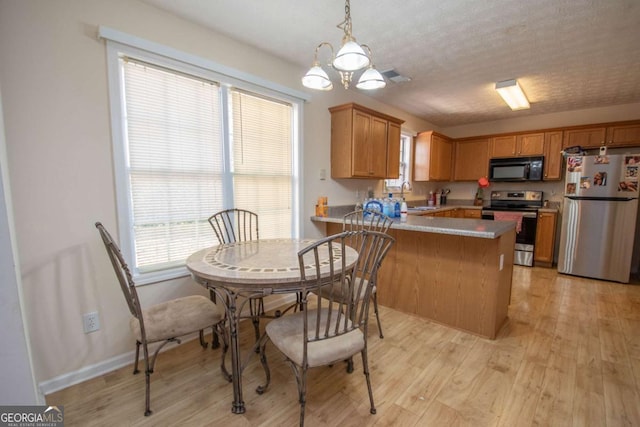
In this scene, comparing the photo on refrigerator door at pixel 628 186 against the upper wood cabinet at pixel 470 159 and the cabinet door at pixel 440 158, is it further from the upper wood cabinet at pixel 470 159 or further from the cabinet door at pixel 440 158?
the cabinet door at pixel 440 158

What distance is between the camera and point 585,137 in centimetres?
415

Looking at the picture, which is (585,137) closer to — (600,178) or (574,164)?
(574,164)

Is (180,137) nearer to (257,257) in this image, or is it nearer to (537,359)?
(257,257)

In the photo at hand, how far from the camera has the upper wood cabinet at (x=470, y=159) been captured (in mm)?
5059

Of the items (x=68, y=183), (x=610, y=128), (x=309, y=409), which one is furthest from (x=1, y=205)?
(x=610, y=128)

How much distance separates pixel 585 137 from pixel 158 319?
18.8 feet

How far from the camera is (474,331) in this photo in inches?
92.4

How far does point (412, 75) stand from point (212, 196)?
97.5 inches

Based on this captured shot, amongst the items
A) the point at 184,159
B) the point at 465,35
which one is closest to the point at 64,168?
the point at 184,159

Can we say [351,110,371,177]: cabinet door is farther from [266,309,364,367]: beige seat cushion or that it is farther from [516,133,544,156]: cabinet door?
[516,133,544,156]: cabinet door

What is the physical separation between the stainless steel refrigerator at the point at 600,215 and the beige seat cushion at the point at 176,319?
15.3 feet

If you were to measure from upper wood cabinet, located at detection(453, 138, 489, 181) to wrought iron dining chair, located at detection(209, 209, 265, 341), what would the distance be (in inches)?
171

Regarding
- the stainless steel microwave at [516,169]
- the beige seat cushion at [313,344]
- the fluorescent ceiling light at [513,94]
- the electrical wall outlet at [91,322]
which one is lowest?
the electrical wall outlet at [91,322]

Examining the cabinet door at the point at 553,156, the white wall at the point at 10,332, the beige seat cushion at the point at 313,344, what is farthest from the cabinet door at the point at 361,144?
the cabinet door at the point at 553,156
